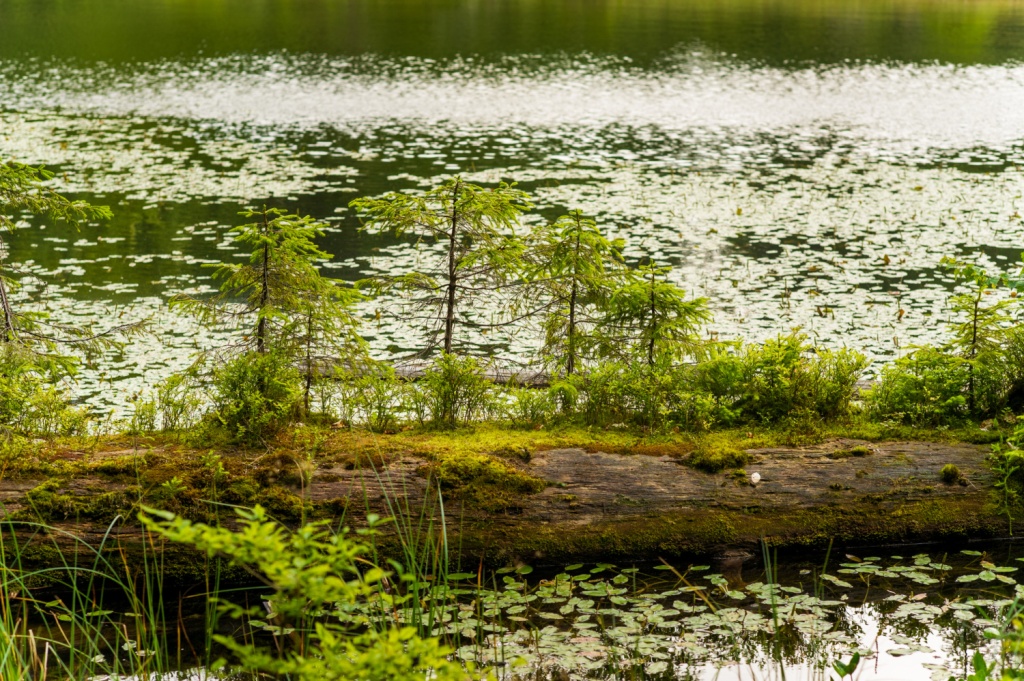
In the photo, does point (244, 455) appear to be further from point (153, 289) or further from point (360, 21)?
point (360, 21)

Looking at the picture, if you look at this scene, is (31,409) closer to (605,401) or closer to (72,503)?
(72,503)

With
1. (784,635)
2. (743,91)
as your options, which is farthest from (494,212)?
(743,91)

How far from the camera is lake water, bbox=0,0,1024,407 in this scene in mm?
10852

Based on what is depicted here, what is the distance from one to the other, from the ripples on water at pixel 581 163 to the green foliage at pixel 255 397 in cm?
257

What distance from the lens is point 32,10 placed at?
41.2 meters

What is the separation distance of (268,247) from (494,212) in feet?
5.26

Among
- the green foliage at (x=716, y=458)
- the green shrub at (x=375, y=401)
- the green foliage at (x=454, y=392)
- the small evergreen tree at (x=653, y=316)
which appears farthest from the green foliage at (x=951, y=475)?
the green shrub at (x=375, y=401)

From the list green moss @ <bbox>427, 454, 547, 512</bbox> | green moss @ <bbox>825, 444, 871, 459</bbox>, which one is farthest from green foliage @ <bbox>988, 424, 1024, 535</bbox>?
green moss @ <bbox>427, 454, 547, 512</bbox>

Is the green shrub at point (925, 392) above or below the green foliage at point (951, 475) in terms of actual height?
above

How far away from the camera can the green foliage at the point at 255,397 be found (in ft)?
18.0

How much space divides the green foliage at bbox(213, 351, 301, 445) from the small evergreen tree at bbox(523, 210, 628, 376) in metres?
1.87

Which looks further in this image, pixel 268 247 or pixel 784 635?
pixel 268 247

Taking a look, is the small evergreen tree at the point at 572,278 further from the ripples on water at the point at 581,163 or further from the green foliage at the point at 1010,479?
the green foliage at the point at 1010,479

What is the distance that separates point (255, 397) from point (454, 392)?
3.88 feet
